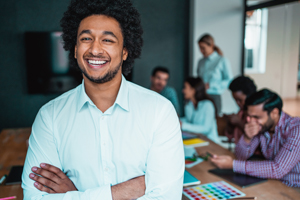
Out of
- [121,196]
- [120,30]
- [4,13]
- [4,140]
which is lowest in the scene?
[4,140]

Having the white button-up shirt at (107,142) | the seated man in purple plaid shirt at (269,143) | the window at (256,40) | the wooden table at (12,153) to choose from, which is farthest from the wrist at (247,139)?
the window at (256,40)

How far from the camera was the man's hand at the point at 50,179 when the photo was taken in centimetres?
119

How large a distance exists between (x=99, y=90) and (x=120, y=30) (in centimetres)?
30

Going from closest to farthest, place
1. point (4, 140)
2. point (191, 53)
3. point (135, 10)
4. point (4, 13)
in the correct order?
point (135, 10), point (4, 140), point (4, 13), point (191, 53)

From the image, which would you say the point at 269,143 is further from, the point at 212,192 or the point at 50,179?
the point at 50,179

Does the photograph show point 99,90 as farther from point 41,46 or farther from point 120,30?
point 41,46

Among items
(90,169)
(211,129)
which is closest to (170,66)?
(211,129)

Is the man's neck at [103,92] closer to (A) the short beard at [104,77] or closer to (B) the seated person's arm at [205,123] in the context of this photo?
(A) the short beard at [104,77]

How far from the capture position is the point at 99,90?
4.17 feet

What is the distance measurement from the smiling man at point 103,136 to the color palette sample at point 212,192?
9.0 inches

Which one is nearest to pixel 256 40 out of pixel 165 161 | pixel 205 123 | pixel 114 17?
pixel 205 123

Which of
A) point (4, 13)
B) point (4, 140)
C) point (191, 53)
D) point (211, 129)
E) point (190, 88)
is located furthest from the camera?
point (191, 53)

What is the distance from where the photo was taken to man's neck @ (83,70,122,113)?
1264 millimetres

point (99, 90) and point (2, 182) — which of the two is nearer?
point (99, 90)
